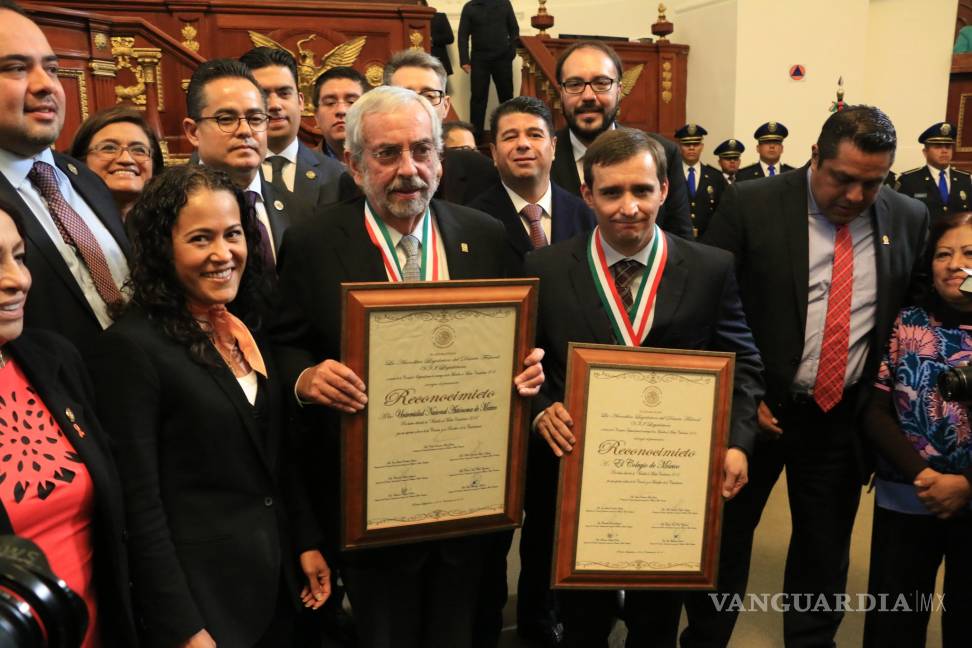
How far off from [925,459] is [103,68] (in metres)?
5.57

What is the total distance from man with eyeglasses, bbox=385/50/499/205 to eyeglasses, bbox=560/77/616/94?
1.48 feet

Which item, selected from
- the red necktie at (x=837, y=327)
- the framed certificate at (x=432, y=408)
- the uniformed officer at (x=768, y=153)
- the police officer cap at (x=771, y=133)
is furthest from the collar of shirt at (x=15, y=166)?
the police officer cap at (x=771, y=133)

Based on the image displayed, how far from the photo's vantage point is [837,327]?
8.13 feet

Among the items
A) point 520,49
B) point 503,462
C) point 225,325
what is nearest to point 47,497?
point 225,325

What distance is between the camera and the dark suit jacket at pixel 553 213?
107 inches

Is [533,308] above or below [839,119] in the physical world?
below

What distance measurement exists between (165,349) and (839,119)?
199cm

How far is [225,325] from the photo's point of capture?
5.98ft

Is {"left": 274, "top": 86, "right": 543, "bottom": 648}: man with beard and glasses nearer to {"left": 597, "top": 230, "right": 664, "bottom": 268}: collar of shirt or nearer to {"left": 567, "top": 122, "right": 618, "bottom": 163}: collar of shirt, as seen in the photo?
{"left": 597, "top": 230, "right": 664, "bottom": 268}: collar of shirt

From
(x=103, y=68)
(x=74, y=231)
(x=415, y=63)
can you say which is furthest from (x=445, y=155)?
(x=103, y=68)

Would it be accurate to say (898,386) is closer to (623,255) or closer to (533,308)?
(623,255)

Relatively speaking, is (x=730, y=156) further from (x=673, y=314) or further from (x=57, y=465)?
(x=57, y=465)

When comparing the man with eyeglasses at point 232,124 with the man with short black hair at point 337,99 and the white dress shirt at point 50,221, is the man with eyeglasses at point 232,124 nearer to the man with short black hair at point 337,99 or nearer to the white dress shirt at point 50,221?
the white dress shirt at point 50,221

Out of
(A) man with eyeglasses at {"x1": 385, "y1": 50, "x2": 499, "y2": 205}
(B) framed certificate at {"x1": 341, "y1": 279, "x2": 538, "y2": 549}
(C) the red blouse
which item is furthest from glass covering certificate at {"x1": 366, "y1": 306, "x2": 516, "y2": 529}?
(A) man with eyeglasses at {"x1": 385, "y1": 50, "x2": 499, "y2": 205}
